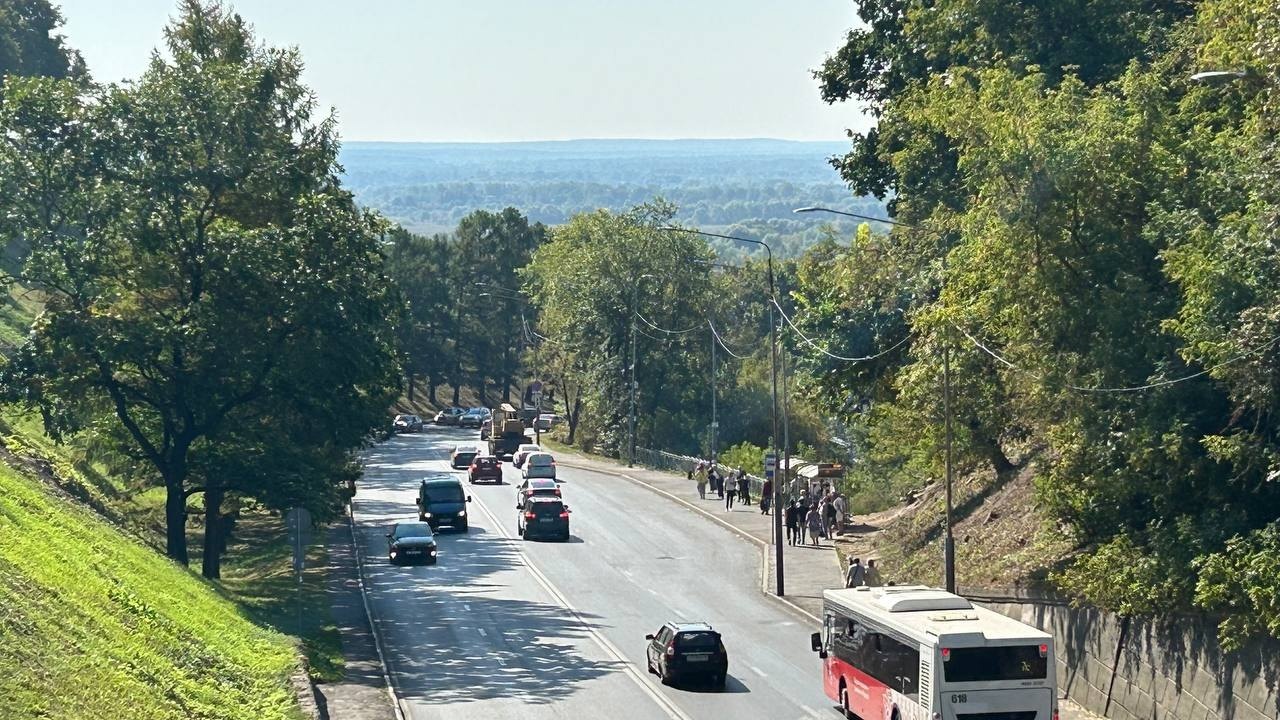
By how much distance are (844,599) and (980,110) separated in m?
13.0

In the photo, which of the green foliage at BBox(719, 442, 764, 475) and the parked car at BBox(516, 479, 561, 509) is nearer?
the parked car at BBox(516, 479, 561, 509)

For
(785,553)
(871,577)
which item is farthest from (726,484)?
(871,577)

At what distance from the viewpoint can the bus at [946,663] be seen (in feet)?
79.4

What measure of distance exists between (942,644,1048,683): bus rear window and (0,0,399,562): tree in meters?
23.8

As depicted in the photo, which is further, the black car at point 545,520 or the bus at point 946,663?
the black car at point 545,520

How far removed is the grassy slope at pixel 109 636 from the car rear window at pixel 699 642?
7523mm

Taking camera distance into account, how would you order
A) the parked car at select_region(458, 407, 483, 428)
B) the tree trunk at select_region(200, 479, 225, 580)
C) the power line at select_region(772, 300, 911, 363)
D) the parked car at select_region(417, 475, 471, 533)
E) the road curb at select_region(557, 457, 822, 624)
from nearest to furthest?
the road curb at select_region(557, 457, 822, 624) → the tree trunk at select_region(200, 479, 225, 580) → the power line at select_region(772, 300, 911, 363) → the parked car at select_region(417, 475, 471, 533) → the parked car at select_region(458, 407, 483, 428)

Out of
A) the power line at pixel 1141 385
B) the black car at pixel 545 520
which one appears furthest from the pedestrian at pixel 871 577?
the black car at pixel 545 520

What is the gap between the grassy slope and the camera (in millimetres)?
19453

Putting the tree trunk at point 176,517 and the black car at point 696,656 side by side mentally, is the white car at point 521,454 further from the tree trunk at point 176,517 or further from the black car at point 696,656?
the black car at point 696,656

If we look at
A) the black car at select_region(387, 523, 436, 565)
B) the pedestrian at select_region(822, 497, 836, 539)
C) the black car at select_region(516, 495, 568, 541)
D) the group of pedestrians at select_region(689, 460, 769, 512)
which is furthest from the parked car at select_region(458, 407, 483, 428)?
the pedestrian at select_region(822, 497, 836, 539)

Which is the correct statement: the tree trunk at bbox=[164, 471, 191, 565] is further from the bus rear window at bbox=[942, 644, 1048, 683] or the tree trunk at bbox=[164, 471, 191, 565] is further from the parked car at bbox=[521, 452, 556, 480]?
the parked car at bbox=[521, 452, 556, 480]

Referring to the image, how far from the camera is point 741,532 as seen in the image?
58688mm

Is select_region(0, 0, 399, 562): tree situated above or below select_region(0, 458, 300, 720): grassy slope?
above
